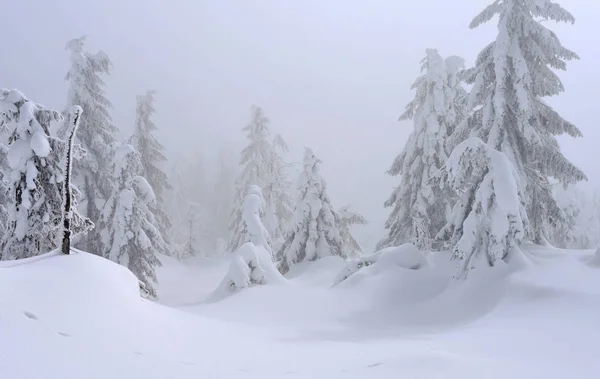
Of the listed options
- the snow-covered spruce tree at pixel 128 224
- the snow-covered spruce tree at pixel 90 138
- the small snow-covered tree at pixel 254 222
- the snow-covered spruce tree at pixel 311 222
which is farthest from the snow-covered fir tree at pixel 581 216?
the snow-covered spruce tree at pixel 90 138

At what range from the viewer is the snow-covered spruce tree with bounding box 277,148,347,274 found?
22.5 metres

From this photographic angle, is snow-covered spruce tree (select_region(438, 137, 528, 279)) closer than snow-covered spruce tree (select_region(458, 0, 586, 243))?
Yes

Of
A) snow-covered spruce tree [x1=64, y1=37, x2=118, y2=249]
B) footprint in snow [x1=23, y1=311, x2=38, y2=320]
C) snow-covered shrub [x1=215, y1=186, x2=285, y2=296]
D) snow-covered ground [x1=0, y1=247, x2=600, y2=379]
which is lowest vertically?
snow-covered shrub [x1=215, y1=186, x2=285, y2=296]

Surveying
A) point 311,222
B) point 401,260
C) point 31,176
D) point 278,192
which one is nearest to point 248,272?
point 401,260

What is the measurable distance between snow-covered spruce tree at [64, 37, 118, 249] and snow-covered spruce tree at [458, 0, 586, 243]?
17609mm

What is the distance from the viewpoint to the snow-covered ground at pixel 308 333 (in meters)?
4.11

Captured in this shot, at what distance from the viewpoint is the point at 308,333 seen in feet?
30.1

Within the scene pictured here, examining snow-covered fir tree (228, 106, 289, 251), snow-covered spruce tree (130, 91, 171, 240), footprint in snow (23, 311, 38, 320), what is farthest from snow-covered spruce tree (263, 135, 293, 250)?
footprint in snow (23, 311, 38, 320)

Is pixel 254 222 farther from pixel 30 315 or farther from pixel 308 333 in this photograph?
pixel 30 315

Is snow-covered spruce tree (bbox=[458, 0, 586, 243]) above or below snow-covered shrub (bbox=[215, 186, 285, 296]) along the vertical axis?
above

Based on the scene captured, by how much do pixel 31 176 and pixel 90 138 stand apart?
36.2 ft

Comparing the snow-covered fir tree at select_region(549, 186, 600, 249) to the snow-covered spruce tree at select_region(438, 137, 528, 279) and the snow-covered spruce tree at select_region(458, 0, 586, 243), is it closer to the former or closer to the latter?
the snow-covered spruce tree at select_region(458, 0, 586, 243)

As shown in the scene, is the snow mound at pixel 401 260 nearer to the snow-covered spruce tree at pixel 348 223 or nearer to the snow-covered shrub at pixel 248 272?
the snow-covered shrub at pixel 248 272

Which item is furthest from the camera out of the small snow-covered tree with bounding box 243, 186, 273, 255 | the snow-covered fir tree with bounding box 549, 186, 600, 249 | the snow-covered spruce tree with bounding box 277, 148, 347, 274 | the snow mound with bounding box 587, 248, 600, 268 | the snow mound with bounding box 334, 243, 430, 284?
the snow-covered fir tree with bounding box 549, 186, 600, 249
